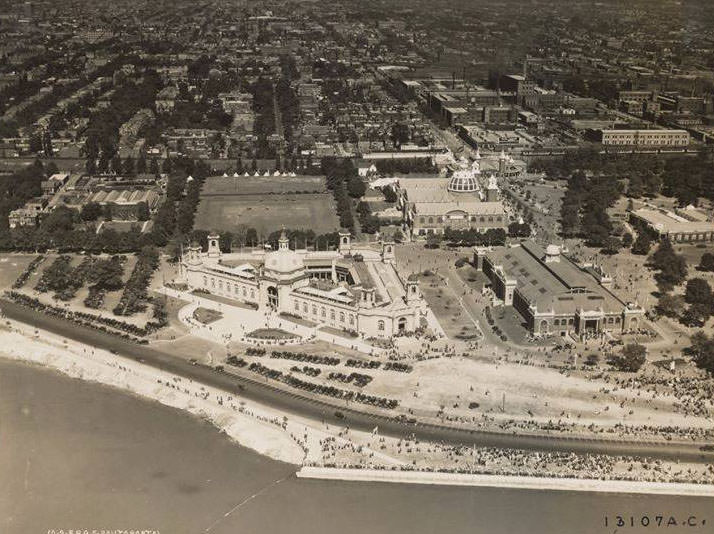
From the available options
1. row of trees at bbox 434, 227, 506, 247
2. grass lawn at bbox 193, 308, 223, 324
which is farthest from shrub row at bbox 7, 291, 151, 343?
row of trees at bbox 434, 227, 506, 247

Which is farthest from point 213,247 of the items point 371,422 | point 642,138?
point 642,138

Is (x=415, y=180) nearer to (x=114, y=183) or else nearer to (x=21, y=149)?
(x=114, y=183)

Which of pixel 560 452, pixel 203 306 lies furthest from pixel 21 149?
pixel 560 452

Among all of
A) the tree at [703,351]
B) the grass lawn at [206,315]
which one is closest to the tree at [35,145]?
the grass lawn at [206,315]

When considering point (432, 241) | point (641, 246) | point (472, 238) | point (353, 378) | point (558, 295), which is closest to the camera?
point (353, 378)

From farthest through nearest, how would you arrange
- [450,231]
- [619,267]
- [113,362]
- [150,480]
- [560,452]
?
[450,231]
[619,267]
[113,362]
[560,452]
[150,480]

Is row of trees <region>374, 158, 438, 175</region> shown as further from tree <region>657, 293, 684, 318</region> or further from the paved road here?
the paved road

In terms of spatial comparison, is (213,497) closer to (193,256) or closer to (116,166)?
(193,256)

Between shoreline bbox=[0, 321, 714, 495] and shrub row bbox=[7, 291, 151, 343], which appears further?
shrub row bbox=[7, 291, 151, 343]
